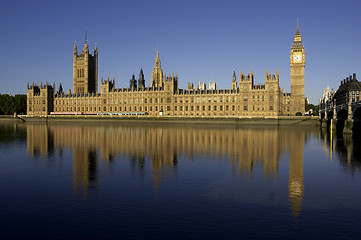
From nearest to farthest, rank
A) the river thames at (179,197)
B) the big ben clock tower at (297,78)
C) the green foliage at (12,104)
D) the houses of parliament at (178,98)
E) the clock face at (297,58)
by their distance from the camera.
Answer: the river thames at (179,197), the houses of parliament at (178,98), the big ben clock tower at (297,78), the clock face at (297,58), the green foliage at (12,104)

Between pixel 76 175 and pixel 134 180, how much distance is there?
5.07 metres

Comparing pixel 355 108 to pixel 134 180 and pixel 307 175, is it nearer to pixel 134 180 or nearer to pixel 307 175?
pixel 307 175

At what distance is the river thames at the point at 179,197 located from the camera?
48.9 feet

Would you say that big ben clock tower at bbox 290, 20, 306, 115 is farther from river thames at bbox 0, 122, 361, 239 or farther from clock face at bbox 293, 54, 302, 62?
river thames at bbox 0, 122, 361, 239

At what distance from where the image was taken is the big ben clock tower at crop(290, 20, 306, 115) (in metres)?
140

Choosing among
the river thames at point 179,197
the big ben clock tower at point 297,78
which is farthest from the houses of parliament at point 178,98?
the river thames at point 179,197

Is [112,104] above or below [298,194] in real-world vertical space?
A: above

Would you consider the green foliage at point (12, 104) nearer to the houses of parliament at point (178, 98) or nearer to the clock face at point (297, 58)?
the houses of parliament at point (178, 98)

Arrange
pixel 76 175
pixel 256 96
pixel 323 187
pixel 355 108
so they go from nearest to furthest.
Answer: pixel 323 187, pixel 76 175, pixel 355 108, pixel 256 96

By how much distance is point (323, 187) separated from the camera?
2294 centimetres

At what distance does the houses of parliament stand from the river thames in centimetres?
8992

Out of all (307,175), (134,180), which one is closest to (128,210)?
(134,180)

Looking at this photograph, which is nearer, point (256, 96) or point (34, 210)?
point (34, 210)

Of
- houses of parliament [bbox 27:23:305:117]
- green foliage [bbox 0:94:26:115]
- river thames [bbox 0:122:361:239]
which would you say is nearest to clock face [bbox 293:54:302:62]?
houses of parliament [bbox 27:23:305:117]
